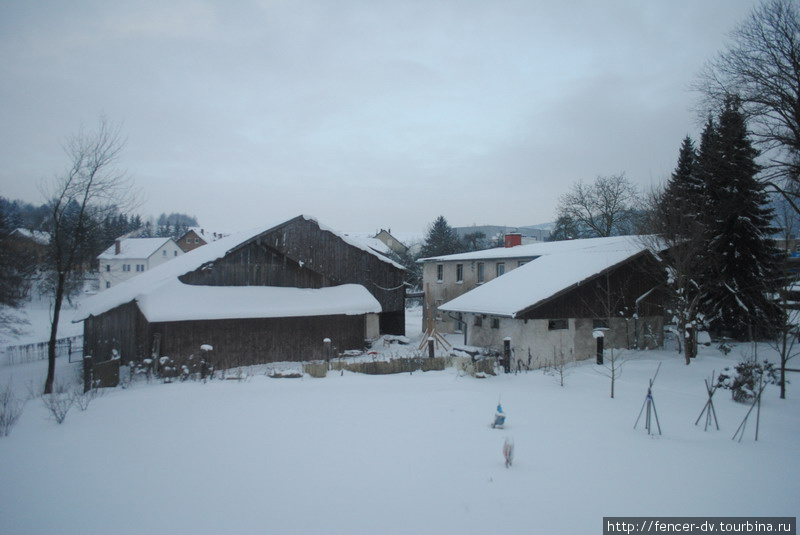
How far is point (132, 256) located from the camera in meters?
62.7

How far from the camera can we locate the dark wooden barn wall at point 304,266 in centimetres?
2130

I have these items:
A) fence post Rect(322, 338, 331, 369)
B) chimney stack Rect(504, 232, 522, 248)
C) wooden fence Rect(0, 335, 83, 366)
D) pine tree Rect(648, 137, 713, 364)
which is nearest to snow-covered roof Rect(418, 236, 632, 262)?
chimney stack Rect(504, 232, 522, 248)

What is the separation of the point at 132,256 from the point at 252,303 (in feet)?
174

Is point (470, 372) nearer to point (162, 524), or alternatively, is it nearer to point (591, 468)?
point (591, 468)

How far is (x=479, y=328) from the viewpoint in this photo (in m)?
21.8

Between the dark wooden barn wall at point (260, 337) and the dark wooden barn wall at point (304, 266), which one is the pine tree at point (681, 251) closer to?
the dark wooden barn wall at point (304, 266)

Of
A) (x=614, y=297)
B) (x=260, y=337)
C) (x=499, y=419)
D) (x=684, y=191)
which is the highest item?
(x=684, y=191)

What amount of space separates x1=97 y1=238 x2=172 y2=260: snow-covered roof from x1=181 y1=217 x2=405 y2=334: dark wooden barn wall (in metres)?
50.0

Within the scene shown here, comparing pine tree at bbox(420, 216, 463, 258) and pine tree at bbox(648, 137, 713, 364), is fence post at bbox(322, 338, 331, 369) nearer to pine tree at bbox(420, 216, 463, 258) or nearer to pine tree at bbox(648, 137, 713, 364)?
pine tree at bbox(648, 137, 713, 364)

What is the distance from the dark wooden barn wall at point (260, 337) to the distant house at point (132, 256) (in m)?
48.1

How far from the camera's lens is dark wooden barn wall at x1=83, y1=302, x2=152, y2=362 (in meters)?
18.5

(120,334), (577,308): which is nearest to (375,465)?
(577,308)

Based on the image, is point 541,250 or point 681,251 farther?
point 541,250

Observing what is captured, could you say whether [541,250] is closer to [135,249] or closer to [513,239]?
→ [513,239]
